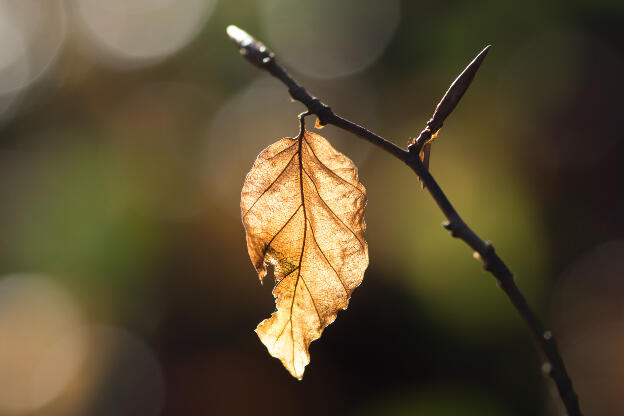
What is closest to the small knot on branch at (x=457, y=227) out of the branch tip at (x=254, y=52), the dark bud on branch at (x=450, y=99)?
the dark bud on branch at (x=450, y=99)

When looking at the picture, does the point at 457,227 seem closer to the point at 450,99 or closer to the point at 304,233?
the point at 450,99

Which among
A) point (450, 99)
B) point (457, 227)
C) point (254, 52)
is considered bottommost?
point (457, 227)

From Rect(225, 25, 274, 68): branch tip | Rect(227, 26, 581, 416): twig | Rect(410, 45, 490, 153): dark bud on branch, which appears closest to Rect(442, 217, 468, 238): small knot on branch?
Rect(227, 26, 581, 416): twig

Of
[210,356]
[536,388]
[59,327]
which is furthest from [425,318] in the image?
[59,327]

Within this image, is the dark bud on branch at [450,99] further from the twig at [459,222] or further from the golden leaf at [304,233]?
the golden leaf at [304,233]

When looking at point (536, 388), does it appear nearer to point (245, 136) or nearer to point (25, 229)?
point (245, 136)

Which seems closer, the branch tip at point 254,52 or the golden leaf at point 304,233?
the branch tip at point 254,52

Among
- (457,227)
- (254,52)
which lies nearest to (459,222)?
(457,227)

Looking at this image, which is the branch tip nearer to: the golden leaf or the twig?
the twig
